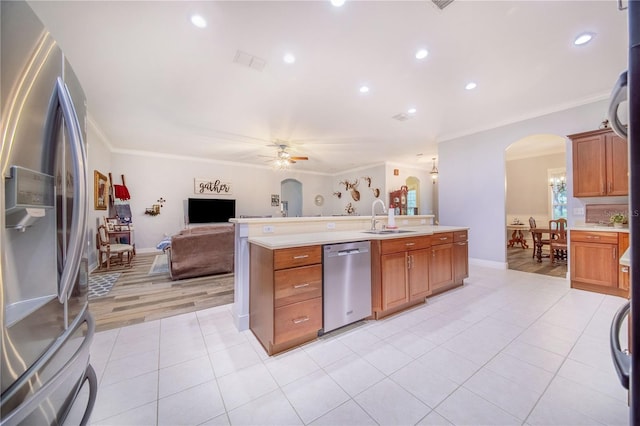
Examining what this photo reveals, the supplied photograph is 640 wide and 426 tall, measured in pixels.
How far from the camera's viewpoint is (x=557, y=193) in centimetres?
642

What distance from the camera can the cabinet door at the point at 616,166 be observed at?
318 centimetres

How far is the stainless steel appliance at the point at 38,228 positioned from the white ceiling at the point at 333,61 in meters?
1.82

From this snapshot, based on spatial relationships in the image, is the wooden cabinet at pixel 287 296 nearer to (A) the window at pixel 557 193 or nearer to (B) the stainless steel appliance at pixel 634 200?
(B) the stainless steel appliance at pixel 634 200

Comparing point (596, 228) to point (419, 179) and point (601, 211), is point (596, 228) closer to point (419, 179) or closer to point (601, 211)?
point (601, 211)

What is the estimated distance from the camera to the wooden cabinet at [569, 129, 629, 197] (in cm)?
321

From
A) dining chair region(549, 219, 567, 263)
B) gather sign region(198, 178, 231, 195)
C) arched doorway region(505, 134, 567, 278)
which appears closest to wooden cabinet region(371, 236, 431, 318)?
dining chair region(549, 219, 567, 263)

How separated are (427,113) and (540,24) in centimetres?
195

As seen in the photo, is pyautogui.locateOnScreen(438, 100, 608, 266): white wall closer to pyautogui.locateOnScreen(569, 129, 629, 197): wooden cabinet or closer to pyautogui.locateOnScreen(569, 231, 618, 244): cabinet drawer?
pyautogui.locateOnScreen(569, 129, 629, 197): wooden cabinet

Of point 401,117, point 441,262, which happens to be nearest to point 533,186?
point 401,117

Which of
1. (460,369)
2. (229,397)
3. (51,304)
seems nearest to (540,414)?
(460,369)

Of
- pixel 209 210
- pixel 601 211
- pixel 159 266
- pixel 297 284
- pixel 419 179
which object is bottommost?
pixel 159 266

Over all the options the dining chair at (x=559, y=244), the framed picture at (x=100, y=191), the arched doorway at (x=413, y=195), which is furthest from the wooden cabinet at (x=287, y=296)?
the arched doorway at (x=413, y=195)

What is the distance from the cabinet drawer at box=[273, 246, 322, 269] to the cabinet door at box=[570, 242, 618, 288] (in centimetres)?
391

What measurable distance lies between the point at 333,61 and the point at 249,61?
3.03 ft
